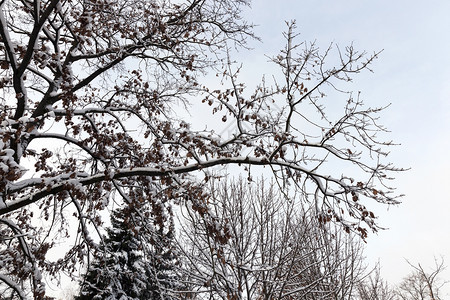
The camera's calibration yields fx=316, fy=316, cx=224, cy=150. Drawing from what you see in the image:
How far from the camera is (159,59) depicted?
22.0ft

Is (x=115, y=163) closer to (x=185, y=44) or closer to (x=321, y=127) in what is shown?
(x=185, y=44)

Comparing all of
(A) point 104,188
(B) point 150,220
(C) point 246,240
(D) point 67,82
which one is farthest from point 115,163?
(C) point 246,240

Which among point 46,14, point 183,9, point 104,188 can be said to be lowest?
point 104,188

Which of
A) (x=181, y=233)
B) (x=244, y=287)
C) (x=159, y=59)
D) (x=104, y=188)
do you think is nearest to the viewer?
(x=104, y=188)

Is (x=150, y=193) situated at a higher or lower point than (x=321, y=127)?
lower

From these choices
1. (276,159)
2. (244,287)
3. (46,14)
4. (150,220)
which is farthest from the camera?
(244,287)

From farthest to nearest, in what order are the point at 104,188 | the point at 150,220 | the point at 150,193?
1. the point at 150,220
2. the point at 104,188
3. the point at 150,193

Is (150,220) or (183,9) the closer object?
(150,220)

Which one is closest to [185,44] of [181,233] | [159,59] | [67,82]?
[159,59]

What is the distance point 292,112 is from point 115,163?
372 cm

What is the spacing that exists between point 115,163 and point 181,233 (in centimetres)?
422

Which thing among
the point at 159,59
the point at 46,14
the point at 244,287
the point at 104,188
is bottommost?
the point at 244,287

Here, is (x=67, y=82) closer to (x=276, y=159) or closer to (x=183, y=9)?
(x=183, y=9)

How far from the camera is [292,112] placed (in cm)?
470
